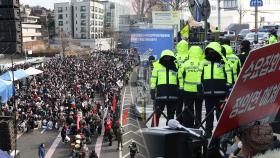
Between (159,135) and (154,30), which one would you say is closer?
(159,135)

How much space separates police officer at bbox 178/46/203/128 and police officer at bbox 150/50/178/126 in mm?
133

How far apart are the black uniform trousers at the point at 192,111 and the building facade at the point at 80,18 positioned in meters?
98.5

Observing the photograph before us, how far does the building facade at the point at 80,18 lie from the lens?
344 ft

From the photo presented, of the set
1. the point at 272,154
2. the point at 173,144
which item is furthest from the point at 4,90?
the point at 272,154

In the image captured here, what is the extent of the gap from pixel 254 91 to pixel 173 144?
59cm

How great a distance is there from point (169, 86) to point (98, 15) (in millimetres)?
102413

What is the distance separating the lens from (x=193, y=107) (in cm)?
720

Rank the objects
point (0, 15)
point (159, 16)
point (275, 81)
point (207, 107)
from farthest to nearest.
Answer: point (159, 16) → point (0, 15) → point (207, 107) → point (275, 81)

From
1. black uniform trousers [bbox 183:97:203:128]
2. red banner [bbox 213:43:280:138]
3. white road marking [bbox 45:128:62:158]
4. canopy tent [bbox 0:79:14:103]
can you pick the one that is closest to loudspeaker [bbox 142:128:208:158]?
red banner [bbox 213:43:280:138]

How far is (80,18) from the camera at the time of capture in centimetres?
10906

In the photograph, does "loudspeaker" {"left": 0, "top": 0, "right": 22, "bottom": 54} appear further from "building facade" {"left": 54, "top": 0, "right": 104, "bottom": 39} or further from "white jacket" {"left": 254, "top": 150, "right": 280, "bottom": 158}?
"building facade" {"left": 54, "top": 0, "right": 104, "bottom": 39}

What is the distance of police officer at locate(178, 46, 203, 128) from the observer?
22.0 feet

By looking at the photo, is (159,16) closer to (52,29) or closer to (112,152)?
(112,152)

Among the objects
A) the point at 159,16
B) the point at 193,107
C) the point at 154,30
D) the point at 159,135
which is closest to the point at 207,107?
the point at 193,107
